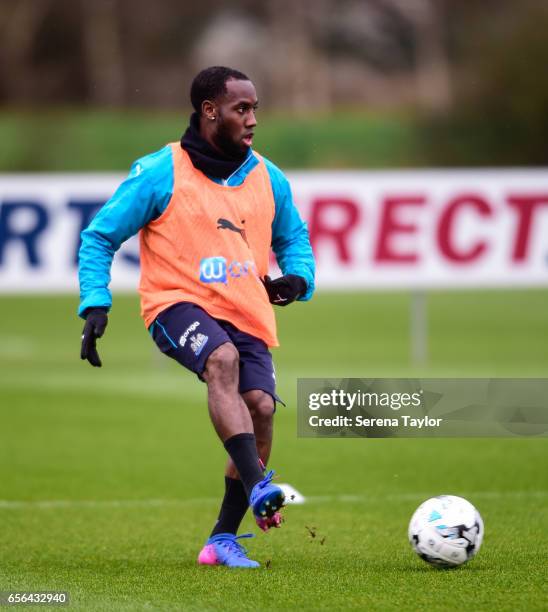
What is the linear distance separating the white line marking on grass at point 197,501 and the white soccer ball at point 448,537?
114 inches

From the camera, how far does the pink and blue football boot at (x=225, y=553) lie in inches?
274

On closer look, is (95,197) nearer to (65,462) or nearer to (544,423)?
(65,462)

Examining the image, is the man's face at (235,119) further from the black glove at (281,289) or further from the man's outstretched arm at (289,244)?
the black glove at (281,289)

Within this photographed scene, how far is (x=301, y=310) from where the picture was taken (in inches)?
1175

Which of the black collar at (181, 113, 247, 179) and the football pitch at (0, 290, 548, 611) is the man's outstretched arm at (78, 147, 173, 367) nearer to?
the black collar at (181, 113, 247, 179)

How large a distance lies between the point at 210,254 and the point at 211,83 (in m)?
0.79

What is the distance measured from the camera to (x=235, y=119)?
6969 millimetres

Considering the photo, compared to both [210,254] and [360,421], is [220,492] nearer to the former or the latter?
[360,421]

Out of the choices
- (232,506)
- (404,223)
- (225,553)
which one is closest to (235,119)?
(232,506)

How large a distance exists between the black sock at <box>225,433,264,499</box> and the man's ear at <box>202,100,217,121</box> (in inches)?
58.6

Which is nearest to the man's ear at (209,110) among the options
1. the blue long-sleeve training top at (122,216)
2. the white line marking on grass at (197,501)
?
the blue long-sleeve training top at (122,216)

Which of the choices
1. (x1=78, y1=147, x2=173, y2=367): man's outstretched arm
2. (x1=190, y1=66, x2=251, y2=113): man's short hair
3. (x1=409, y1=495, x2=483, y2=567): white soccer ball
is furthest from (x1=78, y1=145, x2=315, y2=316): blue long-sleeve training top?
(x1=409, y1=495, x2=483, y2=567): white soccer ball

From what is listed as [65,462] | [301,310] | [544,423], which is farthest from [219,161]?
[301,310]

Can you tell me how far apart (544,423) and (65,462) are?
520 centimetres
